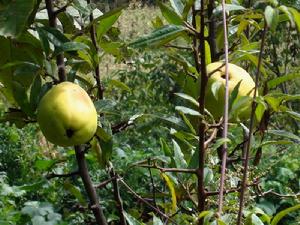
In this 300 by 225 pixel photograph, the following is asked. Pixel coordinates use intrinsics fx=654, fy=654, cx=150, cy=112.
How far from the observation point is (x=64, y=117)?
0.83 m

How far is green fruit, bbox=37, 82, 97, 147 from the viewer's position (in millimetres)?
821

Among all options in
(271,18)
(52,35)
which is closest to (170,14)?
(52,35)

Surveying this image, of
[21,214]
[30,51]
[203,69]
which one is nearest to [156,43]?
[203,69]

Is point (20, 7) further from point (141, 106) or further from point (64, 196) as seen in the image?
point (141, 106)

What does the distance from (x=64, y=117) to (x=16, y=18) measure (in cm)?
14

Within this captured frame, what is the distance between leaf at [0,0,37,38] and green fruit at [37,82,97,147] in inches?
3.6

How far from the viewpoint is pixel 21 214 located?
2.85 m

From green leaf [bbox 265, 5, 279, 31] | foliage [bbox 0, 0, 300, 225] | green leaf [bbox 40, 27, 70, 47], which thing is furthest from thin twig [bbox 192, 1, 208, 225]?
green leaf [bbox 40, 27, 70, 47]

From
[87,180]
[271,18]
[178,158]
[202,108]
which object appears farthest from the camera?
[178,158]

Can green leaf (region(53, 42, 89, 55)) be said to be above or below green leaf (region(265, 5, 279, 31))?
below

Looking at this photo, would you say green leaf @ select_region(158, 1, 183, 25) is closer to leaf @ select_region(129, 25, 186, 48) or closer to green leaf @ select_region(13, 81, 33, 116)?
leaf @ select_region(129, 25, 186, 48)

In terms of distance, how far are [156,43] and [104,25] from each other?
203 mm

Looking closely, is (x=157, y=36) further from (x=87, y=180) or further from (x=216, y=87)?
(x=87, y=180)

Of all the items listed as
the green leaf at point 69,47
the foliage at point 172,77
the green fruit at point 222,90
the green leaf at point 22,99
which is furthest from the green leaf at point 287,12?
the green leaf at point 22,99
